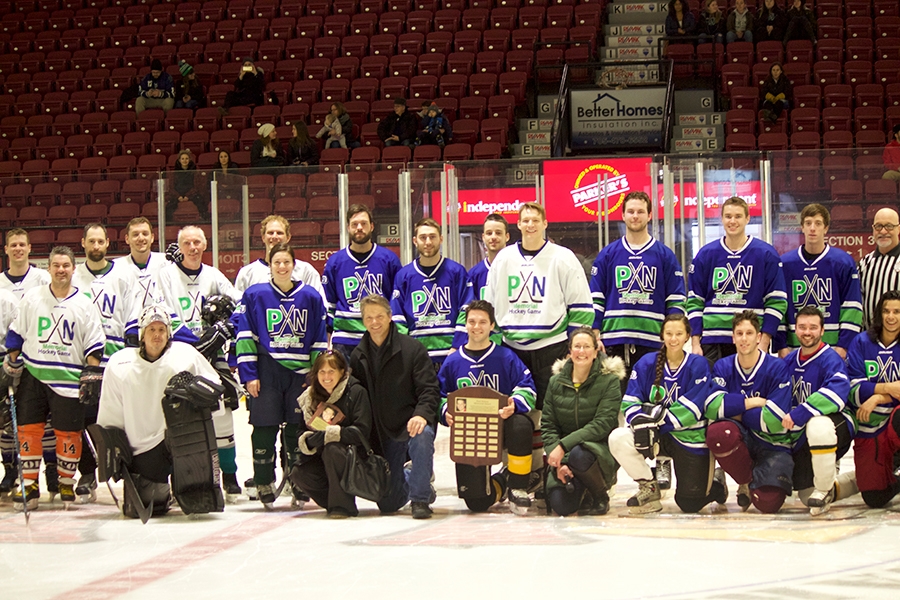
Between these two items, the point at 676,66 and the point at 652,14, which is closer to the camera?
the point at 676,66

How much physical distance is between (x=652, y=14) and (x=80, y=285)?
10.0m

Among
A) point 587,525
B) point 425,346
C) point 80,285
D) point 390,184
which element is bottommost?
point 587,525

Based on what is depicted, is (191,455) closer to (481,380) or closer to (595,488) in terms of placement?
(481,380)

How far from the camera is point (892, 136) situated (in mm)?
11312

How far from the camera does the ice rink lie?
3.63 m

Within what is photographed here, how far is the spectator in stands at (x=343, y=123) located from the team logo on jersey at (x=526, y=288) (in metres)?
7.10

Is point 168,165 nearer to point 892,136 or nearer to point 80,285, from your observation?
point 80,285

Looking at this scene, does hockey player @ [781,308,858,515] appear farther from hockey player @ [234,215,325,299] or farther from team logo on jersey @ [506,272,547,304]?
hockey player @ [234,215,325,299]

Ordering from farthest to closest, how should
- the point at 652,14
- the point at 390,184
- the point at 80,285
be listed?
the point at 652,14, the point at 390,184, the point at 80,285

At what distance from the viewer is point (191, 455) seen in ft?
16.9

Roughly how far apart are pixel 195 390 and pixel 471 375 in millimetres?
1328

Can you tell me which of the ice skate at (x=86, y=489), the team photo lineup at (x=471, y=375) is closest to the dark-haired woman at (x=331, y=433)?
the team photo lineup at (x=471, y=375)

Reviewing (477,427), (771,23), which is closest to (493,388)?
(477,427)

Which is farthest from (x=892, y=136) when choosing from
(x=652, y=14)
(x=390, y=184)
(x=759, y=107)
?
(x=390, y=184)
